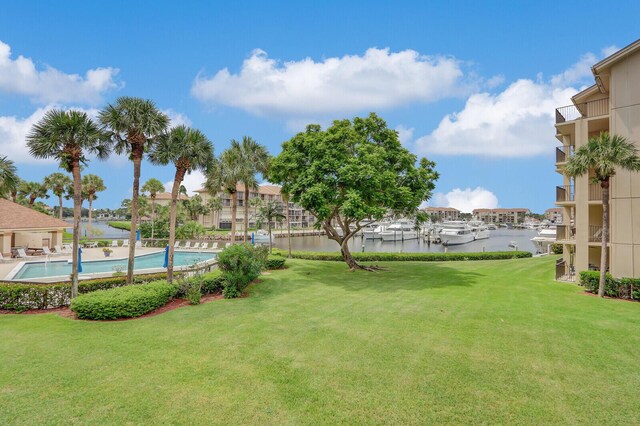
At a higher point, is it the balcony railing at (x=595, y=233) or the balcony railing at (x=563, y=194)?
the balcony railing at (x=563, y=194)

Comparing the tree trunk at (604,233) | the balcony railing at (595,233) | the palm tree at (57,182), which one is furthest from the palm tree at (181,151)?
the palm tree at (57,182)

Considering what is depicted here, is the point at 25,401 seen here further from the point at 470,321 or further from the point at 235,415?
the point at 470,321

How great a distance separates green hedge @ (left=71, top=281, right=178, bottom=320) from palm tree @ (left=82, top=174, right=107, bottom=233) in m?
48.9

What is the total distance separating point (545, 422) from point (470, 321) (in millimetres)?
6065

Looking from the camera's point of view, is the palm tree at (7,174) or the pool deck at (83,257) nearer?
the palm tree at (7,174)

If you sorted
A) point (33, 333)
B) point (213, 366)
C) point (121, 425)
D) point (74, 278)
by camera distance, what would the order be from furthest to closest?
1. point (74, 278)
2. point (33, 333)
3. point (213, 366)
4. point (121, 425)

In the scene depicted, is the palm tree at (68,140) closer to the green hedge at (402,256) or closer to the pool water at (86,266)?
the pool water at (86,266)

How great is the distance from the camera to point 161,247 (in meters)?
44.0

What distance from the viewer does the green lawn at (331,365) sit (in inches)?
254

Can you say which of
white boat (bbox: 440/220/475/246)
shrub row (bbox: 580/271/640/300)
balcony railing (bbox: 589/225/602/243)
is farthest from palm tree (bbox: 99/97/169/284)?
white boat (bbox: 440/220/475/246)

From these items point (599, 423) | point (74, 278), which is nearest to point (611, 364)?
point (599, 423)

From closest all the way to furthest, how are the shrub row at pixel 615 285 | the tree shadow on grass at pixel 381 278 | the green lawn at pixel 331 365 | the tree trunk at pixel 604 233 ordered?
the green lawn at pixel 331 365
the shrub row at pixel 615 285
the tree trunk at pixel 604 233
the tree shadow on grass at pixel 381 278

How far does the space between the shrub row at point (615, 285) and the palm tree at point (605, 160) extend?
1.10 feet

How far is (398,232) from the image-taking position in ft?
290
